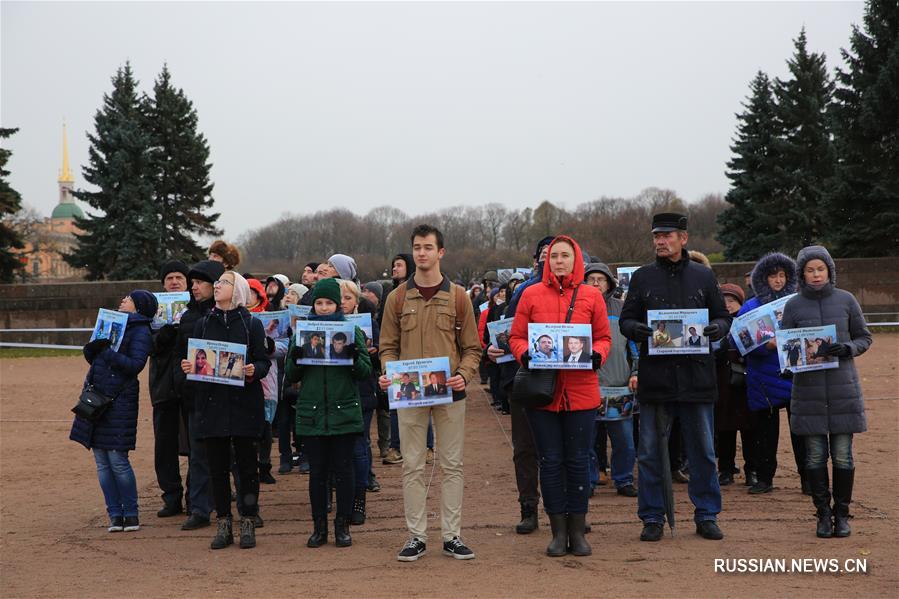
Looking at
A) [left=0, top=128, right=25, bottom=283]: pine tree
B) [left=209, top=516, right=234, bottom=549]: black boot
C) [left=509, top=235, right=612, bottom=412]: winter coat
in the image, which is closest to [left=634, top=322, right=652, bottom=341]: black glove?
[left=509, top=235, right=612, bottom=412]: winter coat

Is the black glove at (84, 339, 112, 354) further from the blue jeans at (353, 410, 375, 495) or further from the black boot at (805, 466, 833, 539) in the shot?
the black boot at (805, 466, 833, 539)

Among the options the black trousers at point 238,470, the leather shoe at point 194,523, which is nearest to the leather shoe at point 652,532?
the black trousers at point 238,470

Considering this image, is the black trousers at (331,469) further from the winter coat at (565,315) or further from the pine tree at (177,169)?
the pine tree at (177,169)

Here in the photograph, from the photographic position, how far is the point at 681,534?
709 cm

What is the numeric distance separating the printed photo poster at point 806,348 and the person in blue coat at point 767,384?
5.00 ft

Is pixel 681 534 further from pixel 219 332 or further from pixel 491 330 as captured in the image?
pixel 219 332

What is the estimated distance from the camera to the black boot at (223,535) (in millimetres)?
7172

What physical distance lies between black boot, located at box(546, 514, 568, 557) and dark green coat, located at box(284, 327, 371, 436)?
63.0 inches

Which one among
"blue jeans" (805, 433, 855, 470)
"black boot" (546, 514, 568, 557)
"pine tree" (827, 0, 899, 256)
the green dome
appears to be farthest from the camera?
the green dome

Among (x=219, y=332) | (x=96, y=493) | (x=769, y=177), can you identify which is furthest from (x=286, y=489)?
(x=769, y=177)

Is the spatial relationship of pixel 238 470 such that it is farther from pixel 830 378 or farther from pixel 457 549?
pixel 830 378

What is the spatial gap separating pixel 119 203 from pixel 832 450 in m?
44.6

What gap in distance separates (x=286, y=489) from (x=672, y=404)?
4334 millimetres

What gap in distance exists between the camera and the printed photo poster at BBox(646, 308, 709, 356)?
22.4 feet
